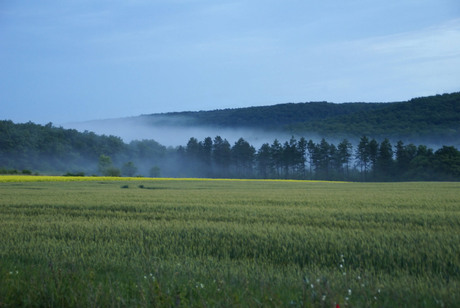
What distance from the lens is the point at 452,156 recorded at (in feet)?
206

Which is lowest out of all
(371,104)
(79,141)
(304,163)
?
(304,163)

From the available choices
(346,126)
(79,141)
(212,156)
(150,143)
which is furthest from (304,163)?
(79,141)

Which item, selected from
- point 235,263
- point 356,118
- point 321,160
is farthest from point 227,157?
point 235,263

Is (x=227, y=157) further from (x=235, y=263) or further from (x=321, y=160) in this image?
(x=235, y=263)

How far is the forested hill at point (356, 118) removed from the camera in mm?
97312

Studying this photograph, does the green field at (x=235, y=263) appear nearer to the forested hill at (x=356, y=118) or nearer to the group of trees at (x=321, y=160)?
the group of trees at (x=321, y=160)

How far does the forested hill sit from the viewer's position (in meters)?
97.3

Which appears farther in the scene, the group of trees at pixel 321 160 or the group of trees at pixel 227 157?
the group of trees at pixel 227 157

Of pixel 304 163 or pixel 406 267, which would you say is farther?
pixel 304 163

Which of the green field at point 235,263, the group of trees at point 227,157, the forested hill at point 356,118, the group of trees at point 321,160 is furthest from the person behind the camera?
the forested hill at point 356,118

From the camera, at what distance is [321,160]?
80.3m

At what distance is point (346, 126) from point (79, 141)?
7842 cm

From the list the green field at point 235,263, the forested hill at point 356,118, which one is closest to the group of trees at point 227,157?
the forested hill at point 356,118

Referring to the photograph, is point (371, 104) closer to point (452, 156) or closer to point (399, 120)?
point (399, 120)
